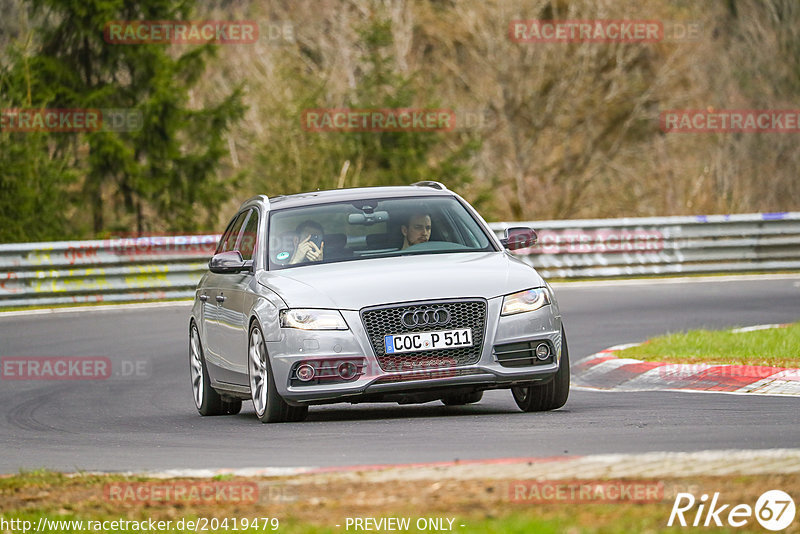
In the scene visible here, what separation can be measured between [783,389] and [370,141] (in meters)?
22.7

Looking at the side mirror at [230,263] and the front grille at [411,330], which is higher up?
the side mirror at [230,263]

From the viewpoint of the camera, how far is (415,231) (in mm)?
10672

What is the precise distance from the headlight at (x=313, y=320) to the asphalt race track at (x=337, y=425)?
644 mm

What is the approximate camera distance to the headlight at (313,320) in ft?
31.0

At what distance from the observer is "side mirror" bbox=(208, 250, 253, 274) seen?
10602 millimetres

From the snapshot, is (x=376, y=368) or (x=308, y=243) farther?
(x=308, y=243)

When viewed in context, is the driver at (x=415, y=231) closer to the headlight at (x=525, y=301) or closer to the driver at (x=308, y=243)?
the driver at (x=308, y=243)
